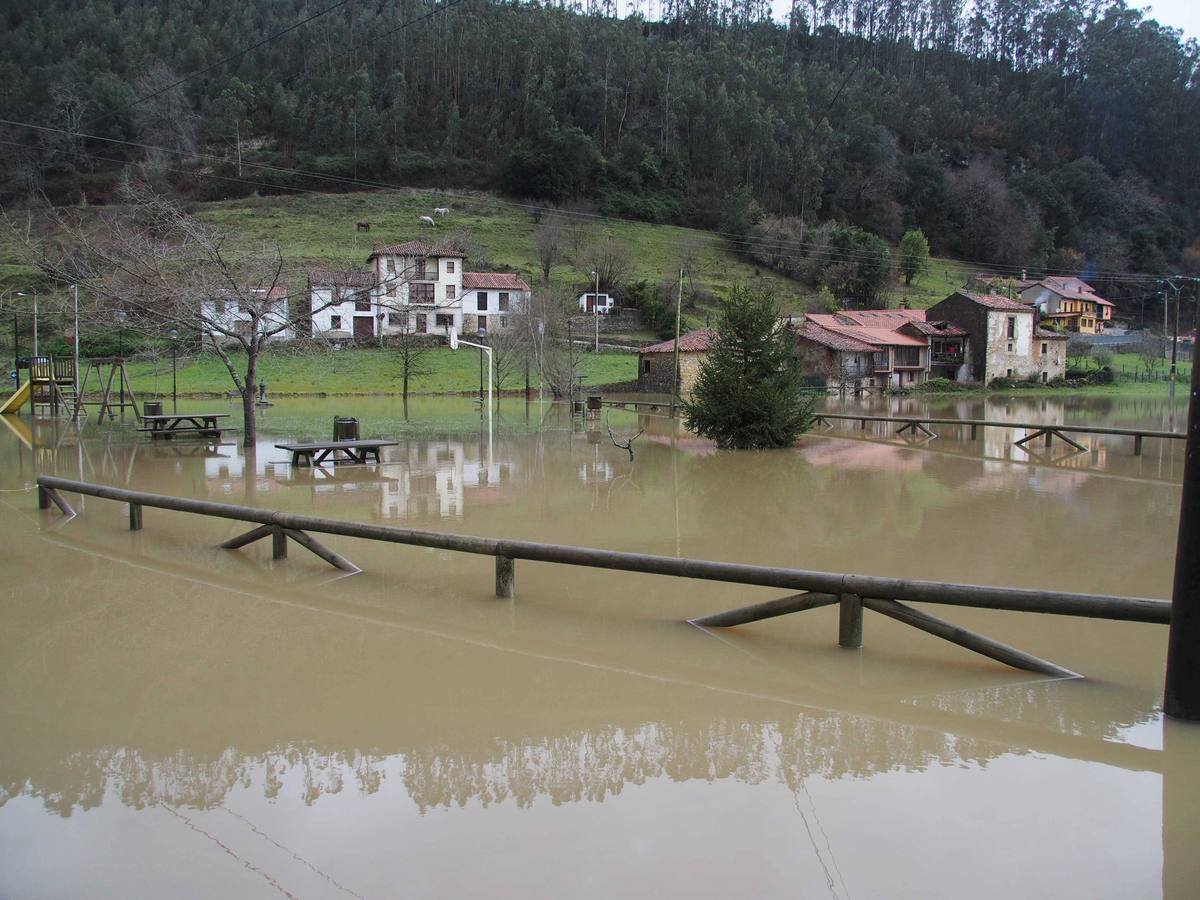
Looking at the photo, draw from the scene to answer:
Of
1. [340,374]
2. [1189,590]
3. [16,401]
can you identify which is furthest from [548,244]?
[1189,590]

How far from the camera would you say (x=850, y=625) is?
23.0 ft

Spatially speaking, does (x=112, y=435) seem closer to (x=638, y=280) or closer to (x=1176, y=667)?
(x=1176, y=667)

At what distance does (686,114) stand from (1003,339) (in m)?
60.1

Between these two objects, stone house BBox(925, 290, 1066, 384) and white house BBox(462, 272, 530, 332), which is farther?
white house BBox(462, 272, 530, 332)

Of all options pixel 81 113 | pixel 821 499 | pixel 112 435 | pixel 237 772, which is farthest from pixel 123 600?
pixel 81 113

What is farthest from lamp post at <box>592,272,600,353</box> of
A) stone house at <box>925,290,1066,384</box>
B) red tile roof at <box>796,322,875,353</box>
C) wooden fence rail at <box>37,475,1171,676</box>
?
wooden fence rail at <box>37,475,1171,676</box>

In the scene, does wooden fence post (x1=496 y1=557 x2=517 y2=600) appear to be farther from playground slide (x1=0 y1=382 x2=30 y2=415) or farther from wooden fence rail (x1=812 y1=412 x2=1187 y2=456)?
playground slide (x1=0 y1=382 x2=30 y2=415)

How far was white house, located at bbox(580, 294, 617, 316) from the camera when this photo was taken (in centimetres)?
6956

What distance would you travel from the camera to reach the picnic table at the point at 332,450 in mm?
17641

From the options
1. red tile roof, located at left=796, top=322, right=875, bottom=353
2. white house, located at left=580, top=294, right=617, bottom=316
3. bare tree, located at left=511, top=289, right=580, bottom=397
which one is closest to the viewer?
bare tree, located at left=511, top=289, right=580, bottom=397

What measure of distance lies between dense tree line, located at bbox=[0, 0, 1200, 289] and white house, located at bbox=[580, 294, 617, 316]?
23.3m

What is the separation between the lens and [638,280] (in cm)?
7350

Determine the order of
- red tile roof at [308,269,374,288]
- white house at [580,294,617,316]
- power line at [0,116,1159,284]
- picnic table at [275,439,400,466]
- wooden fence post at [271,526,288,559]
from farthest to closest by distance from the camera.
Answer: power line at [0,116,1159,284] < white house at [580,294,617,316] < red tile roof at [308,269,374,288] < picnic table at [275,439,400,466] < wooden fence post at [271,526,288,559]

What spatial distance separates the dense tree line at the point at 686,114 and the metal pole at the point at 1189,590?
270 ft
